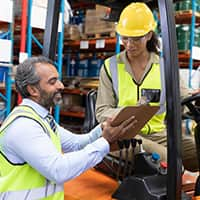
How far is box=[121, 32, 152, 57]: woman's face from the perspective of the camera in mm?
2721

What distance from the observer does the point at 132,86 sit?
280cm

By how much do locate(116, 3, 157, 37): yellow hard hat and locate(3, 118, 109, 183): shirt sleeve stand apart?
126 centimetres

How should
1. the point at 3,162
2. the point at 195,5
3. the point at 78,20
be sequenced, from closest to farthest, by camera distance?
the point at 3,162 < the point at 195,5 < the point at 78,20

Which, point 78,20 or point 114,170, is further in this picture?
point 78,20

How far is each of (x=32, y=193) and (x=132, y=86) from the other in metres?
1.35

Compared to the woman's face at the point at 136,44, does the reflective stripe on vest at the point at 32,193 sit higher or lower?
lower

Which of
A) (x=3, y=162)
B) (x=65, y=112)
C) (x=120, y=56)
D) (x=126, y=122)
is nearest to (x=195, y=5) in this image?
(x=65, y=112)

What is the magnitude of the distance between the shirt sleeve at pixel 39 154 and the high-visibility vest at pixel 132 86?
1.14 m

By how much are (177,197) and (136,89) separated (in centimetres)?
117

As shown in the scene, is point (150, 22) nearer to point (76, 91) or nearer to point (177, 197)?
point (177, 197)

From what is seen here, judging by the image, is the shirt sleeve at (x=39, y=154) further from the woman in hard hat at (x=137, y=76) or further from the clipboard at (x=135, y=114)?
the woman in hard hat at (x=137, y=76)

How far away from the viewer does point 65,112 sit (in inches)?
290

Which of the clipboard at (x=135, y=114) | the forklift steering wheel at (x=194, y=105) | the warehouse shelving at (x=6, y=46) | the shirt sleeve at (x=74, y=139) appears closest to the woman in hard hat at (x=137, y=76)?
the forklift steering wheel at (x=194, y=105)

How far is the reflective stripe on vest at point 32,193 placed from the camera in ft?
5.51
